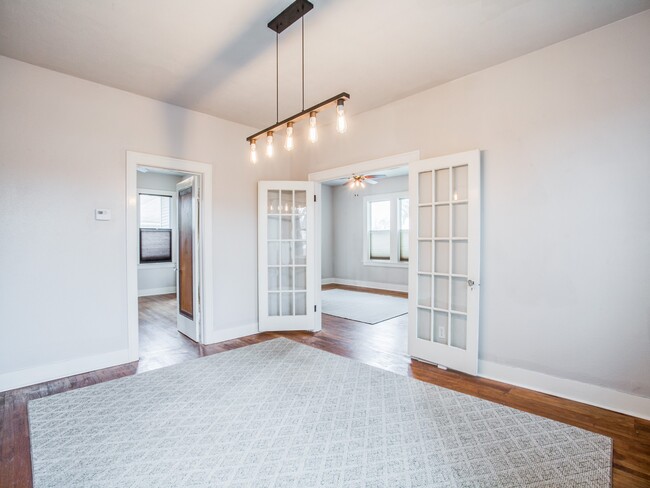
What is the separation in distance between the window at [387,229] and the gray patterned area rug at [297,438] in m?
5.52

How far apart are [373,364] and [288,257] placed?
6.63ft

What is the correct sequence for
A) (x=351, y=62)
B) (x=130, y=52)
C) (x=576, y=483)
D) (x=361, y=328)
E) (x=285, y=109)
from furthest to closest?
1. (x=361, y=328)
2. (x=285, y=109)
3. (x=351, y=62)
4. (x=130, y=52)
5. (x=576, y=483)

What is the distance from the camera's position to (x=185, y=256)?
4.73 meters

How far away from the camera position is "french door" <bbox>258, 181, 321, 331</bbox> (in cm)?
463

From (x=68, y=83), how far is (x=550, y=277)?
488 cm

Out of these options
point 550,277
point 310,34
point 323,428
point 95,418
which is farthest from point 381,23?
point 95,418

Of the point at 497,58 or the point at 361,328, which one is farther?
the point at 361,328

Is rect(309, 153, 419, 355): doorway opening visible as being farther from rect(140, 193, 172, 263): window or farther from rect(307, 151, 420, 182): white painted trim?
rect(140, 193, 172, 263): window

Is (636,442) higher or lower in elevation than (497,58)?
lower

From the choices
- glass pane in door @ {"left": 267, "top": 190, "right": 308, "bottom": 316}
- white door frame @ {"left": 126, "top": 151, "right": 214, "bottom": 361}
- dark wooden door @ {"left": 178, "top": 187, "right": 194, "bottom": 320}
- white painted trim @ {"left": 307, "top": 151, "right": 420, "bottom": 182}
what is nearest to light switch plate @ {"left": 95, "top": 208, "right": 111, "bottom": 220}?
white door frame @ {"left": 126, "top": 151, "right": 214, "bottom": 361}

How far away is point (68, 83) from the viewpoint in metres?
3.17

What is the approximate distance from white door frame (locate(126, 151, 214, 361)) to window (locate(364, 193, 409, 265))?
5301 mm

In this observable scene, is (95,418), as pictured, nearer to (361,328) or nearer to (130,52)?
(130,52)

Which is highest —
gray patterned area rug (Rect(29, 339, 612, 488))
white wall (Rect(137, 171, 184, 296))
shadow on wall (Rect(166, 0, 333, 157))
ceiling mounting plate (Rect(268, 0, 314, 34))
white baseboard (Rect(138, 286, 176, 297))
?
shadow on wall (Rect(166, 0, 333, 157))
